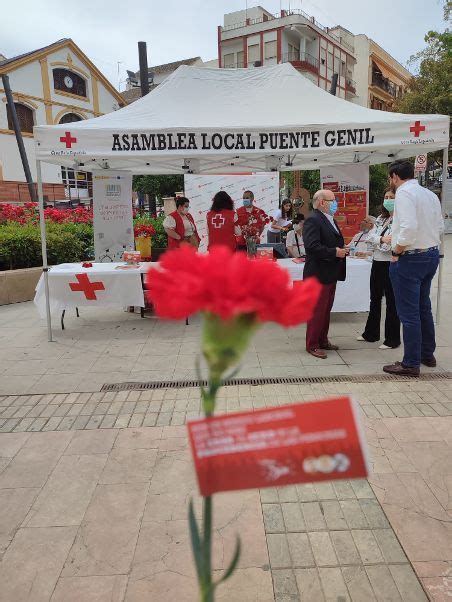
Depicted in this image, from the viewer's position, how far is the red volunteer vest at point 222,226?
278 inches

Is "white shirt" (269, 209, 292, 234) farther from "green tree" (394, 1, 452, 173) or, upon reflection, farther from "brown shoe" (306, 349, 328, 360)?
"green tree" (394, 1, 452, 173)

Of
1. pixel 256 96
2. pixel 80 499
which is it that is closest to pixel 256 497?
pixel 80 499

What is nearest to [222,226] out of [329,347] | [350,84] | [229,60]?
[329,347]

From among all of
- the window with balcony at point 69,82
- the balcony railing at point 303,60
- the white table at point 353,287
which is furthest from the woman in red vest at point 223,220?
the balcony railing at point 303,60

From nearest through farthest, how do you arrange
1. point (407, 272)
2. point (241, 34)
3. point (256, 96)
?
point (407, 272) → point (256, 96) → point (241, 34)

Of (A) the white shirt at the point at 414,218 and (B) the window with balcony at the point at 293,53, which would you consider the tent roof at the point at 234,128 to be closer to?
(A) the white shirt at the point at 414,218

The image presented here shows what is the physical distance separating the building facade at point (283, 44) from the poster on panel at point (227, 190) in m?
28.2

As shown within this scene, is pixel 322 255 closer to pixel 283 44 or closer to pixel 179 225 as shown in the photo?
pixel 179 225

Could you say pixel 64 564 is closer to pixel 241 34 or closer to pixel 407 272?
pixel 407 272

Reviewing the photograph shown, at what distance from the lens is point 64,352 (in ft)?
18.3

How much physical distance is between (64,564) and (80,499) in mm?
516

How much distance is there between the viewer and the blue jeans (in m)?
4.26

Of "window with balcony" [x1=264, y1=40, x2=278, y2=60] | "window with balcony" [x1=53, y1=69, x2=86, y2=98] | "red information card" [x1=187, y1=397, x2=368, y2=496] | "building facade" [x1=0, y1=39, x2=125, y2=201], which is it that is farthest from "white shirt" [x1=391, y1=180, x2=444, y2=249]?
"window with balcony" [x1=264, y1=40, x2=278, y2=60]

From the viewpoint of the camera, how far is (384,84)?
47188mm
